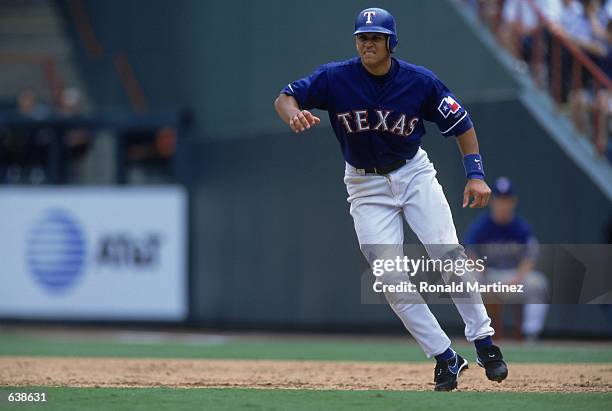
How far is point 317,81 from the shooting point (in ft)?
20.0

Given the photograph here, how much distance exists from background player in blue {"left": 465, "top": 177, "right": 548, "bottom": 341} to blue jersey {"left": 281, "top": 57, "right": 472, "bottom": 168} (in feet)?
13.6

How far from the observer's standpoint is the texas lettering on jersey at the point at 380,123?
598 centimetres

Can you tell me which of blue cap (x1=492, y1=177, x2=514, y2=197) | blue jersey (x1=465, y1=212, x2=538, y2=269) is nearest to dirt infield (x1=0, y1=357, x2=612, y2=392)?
blue jersey (x1=465, y1=212, x2=538, y2=269)

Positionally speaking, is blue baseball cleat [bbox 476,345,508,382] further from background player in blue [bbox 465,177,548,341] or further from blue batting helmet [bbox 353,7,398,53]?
background player in blue [bbox 465,177,548,341]

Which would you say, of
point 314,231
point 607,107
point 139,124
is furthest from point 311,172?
point 607,107

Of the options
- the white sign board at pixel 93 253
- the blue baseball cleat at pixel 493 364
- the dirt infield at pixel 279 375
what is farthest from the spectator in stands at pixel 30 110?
the blue baseball cleat at pixel 493 364

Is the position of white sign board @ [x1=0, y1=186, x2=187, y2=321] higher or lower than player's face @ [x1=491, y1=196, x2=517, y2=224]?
lower

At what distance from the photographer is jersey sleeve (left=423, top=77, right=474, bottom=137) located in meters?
6.04

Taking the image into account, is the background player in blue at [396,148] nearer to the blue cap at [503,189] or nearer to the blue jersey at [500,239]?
the blue cap at [503,189]

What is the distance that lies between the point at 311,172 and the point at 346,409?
730 centimetres

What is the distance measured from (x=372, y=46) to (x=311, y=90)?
0.42 meters

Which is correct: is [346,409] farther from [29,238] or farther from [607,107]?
[29,238]

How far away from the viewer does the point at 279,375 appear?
23.9 feet

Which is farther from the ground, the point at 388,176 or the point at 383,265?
the point at 388,176
